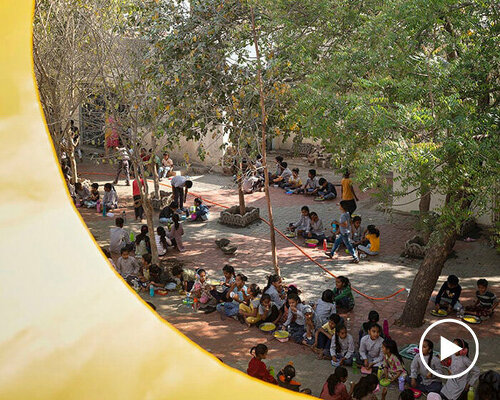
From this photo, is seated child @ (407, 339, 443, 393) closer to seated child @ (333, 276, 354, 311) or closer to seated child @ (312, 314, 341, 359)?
seated child @ (312, 314, 341, 359)

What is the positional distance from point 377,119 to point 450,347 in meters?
3.13

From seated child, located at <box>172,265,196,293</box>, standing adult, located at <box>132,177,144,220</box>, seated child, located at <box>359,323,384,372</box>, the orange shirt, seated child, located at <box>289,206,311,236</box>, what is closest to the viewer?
seated child, located at <box>359,323,384,372</box>

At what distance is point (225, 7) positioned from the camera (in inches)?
430

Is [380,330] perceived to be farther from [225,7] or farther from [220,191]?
[220,191]

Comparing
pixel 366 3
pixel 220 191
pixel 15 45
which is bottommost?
pixel 220 191

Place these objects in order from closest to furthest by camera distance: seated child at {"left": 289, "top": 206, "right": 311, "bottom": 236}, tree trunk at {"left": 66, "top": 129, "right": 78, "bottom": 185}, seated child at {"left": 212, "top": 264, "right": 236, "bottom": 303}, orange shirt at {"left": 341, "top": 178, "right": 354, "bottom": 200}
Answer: seated child at {"left": 212, "top": 264, "right": 236, "bottom": 303}
seated child at {"left": 289, "top": 206, "right": 311, "bottom": 236}
orange shirt at {"left": 341, "top": 178, "right": 354, "bottom": 200}
tree trunk at {"left": 66, "top": 129, "right": 78, "bottom": 185}

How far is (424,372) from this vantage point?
7.42 meters

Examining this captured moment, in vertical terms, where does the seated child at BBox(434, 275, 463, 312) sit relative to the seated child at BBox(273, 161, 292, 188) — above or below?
below

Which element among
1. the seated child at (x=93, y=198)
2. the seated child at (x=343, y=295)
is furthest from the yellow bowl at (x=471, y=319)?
the seated child at (x=93, y=198)

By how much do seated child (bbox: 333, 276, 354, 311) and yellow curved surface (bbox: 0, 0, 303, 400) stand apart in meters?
6.43

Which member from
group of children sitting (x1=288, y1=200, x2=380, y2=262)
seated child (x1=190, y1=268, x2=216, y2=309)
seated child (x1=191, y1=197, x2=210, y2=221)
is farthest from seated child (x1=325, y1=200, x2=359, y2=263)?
seated child (x1=191, y1=197, x2=210, y2=221)

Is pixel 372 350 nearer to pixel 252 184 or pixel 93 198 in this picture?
pixel 252 184

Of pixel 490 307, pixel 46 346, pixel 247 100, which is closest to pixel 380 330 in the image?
pixel 490 307

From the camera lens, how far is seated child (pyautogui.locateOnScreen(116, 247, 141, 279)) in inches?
420
